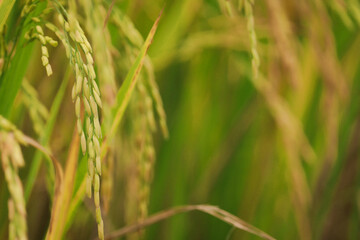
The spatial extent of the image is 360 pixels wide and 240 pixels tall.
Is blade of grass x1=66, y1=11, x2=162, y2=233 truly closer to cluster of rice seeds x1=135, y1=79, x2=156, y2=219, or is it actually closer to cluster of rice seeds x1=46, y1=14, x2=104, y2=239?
cluster of rice seeds x1=135, y1=79, x2=156, y2=219

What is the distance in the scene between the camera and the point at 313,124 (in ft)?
5.24

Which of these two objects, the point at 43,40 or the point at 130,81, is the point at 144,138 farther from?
the point at 43,40

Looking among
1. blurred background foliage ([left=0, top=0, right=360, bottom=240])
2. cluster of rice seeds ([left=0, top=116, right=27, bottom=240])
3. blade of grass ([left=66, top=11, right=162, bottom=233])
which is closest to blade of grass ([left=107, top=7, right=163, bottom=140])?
blade of grass ([left=66, top=11, right=162, bottom=233])

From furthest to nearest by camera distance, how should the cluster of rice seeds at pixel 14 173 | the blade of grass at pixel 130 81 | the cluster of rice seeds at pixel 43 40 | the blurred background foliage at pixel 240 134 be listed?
the blurred background foliage at pixel 240 134 → the blade of grass at pixel 130 81 → the cluster of rice seeds at pixel 43 40 → the cluster of rice seeds at pixel 14 173

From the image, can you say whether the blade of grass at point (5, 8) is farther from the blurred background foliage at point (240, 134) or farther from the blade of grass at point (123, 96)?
the blurred background foliage at point (240, 134)

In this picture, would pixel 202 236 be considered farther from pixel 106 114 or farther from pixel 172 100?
pixel 106 114

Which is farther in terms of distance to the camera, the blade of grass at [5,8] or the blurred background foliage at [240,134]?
the blurred background foliage at [240,134]

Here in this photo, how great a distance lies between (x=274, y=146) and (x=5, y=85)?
3.15 ft

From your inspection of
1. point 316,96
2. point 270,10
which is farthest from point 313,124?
point 270,10

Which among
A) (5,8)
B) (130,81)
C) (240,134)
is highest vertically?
(5,8)

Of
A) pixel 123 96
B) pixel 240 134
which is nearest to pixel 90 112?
pixel 123 96

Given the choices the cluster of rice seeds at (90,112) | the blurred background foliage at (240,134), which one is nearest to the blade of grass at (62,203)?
the cluster of rice seeds at (90,112)

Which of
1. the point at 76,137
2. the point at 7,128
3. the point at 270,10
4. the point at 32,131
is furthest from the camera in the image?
the point at 32,131

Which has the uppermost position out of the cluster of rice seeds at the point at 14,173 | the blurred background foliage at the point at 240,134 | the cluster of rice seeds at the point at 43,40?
the cluster of rice seeds at the point at 43,40
